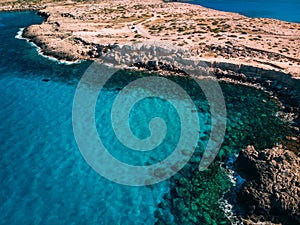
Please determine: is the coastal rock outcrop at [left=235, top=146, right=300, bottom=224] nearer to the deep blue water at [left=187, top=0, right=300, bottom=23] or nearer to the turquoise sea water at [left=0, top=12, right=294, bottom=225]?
the turquoise sea water at [left=0, top=12, right=294, bottom=225]

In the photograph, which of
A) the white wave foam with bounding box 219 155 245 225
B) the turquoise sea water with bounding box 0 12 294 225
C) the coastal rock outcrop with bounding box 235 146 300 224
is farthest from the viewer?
the turquoise sea water with bounding box 0 12 294 225

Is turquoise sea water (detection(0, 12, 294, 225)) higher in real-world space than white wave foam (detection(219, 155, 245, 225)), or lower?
lower

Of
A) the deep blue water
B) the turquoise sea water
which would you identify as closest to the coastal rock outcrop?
the turquoise sea water

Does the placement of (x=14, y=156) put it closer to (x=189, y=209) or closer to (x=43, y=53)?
(x=189, y=209)

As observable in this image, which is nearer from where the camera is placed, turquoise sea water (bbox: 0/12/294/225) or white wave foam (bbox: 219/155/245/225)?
white wave foam (bbox: 219/155/245/225)

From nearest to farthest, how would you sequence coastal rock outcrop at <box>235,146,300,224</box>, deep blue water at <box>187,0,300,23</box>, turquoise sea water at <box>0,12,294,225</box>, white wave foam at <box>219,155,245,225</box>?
coastal rock outcrop at <box>235,146,300,224</box> < white wave foam at <box>219,155,245,225</box> < turquoise sea water at <box>0,12,294,225</box> < deep blue water at <box>187,0,300,23</box>

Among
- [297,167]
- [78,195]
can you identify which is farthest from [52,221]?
[297,167]
